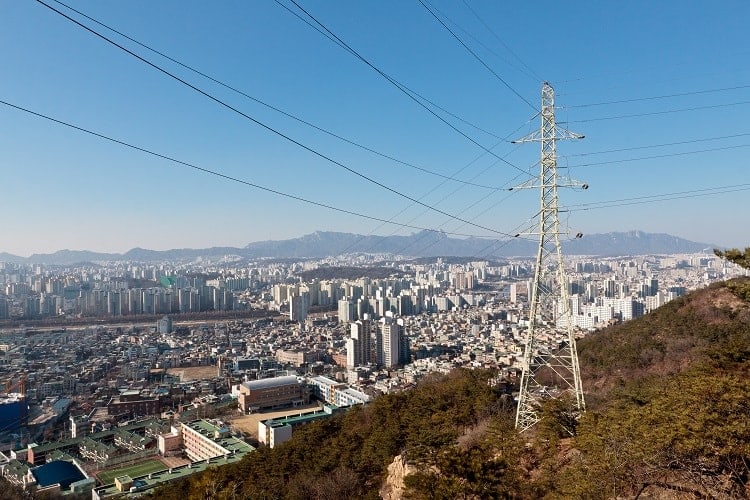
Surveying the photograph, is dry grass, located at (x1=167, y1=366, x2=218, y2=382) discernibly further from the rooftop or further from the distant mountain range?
the distant mountain range

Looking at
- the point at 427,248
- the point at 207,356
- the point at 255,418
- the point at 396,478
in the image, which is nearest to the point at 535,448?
the point at 396,478

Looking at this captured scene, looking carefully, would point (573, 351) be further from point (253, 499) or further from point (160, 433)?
point (160, 433)

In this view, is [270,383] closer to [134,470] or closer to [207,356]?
[134,470]

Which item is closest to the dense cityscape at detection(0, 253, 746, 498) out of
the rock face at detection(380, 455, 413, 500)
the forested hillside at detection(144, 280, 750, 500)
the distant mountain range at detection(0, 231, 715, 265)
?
the forested hillside at detection(144, 280, 750, 500)

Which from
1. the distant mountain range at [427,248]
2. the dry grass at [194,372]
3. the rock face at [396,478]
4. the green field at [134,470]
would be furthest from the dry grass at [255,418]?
the distant mountain range at [427,248]

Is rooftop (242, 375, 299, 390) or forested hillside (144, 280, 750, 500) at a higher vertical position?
forested hillside (144, 280, 750, 500)
